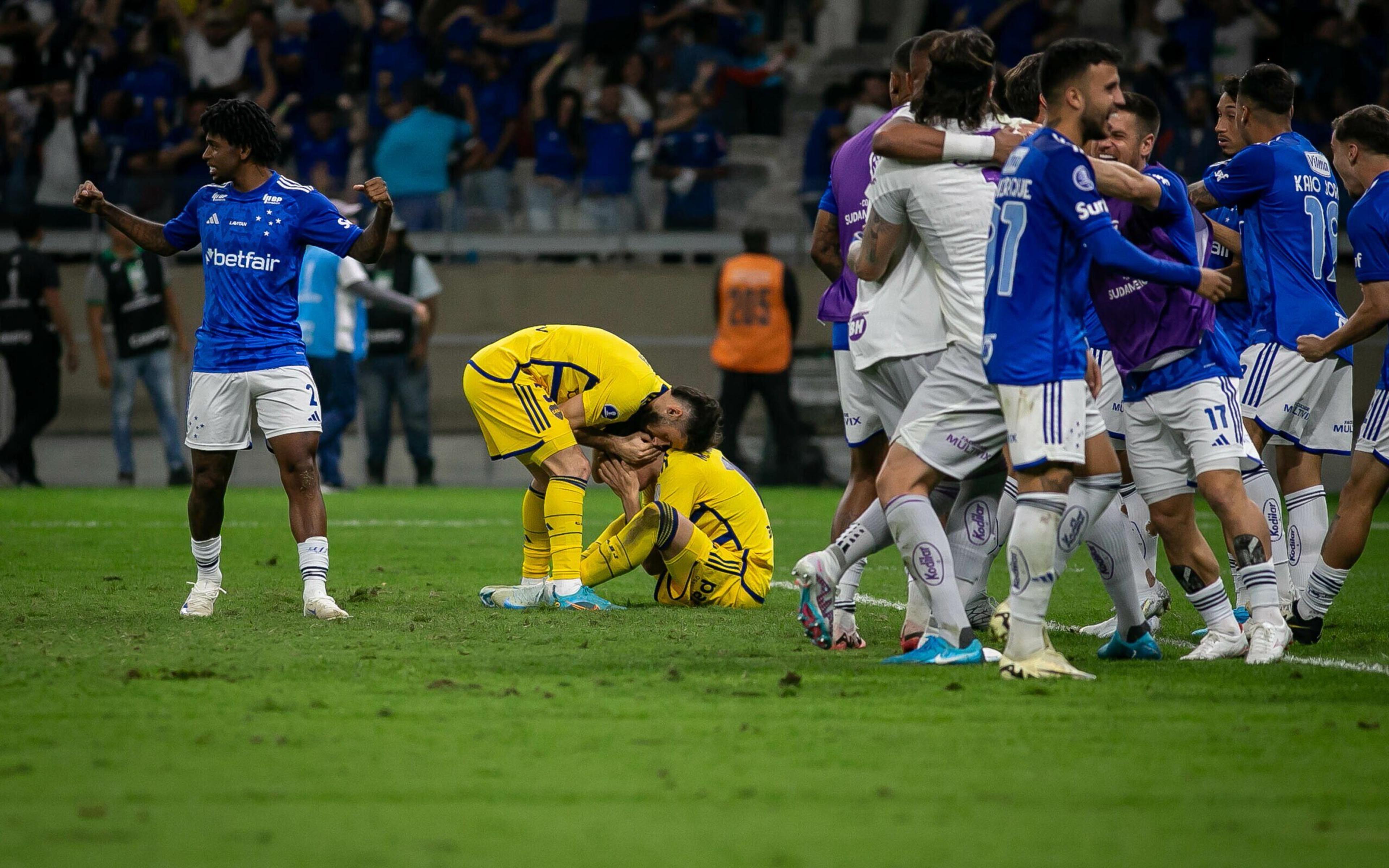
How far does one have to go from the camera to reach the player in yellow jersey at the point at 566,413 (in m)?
7.01

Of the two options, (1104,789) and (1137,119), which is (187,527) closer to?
(1137,119)

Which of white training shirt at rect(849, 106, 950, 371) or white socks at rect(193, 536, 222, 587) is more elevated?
white training shirt at rect(849, 106, 950, 371)

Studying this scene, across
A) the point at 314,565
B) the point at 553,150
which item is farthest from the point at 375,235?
the point at 553,150

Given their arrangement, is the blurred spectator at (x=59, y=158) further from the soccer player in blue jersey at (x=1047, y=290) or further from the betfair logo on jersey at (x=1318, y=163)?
the soccer player in blue jersey at (x=1047, y=290)

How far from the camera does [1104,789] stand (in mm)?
3451

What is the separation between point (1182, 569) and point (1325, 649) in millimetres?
781

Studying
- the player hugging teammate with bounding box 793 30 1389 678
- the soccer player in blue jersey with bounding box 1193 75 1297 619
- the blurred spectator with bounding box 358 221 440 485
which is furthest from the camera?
the blurred spectator with bounding box 358 221 440 485

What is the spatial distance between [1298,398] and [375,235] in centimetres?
413

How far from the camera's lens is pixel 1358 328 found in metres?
6.08

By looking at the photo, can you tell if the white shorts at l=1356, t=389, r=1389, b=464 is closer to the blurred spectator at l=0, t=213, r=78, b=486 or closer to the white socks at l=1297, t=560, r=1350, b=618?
the white socks at l=1297, t=560, r=1350, b=618

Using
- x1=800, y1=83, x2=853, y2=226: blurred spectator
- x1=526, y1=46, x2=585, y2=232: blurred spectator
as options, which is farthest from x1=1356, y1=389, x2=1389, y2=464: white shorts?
x1=526, y1=46, x2=585, y2=232: blurred spectator

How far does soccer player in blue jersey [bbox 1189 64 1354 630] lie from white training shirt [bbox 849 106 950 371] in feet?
5.69

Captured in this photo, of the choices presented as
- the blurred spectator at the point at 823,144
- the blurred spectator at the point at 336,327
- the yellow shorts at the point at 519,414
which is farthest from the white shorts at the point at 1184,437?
the blurred spectator at the point at 823,144

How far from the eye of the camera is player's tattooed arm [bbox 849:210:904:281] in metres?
5.33
